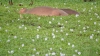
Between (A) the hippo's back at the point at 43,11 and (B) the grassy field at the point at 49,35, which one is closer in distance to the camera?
(B) the grassy field at the point at 49,35

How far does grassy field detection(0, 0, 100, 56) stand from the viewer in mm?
7434

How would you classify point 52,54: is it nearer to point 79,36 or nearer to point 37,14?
point 79,36

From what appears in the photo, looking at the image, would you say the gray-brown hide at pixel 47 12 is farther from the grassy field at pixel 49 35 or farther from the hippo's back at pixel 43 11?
the grassy field at pixel 49 35

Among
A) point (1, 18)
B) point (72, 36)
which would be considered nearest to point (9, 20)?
point (1, 18)

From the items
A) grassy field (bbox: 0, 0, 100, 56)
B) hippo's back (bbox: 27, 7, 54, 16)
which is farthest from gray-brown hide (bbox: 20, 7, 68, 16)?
grassy field (bbox: 0, 0, 100, 56)

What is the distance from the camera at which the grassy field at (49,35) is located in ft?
24.4

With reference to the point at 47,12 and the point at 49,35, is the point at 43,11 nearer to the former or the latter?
the point at 47,12

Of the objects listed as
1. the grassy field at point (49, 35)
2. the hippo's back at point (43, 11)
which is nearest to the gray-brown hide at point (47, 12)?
the hippo's back at point (43, 11)

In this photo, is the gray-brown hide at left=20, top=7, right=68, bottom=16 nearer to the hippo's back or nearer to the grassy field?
the hippo's back

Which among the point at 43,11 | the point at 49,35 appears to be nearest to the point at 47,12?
the point at 43,11

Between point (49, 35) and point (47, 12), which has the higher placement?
point (49, 35)

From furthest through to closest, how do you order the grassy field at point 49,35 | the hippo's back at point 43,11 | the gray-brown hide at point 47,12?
1. the hippo's back at point 43,11
2. the gray-brown hide at point 47,12
3. the grassy field at point 49,35

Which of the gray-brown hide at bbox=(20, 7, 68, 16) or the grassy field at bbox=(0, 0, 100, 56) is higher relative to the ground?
the grassy field at bbox=(0, 0, 100, 56)

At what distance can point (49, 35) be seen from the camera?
29.3 ft
